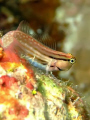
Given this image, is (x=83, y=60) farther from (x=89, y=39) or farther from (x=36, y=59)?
(x=36, y=59)

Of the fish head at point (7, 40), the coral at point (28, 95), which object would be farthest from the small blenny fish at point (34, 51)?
the coral at point (28, 95)

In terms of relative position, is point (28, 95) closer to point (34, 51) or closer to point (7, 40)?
point (34, 51)

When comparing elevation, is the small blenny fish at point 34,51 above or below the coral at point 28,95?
above

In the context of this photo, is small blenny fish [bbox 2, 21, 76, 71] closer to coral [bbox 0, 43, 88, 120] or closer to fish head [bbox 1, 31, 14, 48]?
fish head [bbox 1, 31, 14, 48]

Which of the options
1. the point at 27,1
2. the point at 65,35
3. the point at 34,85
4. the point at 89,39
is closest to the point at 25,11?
the point at 27,1

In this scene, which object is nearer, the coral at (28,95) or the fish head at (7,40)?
the coral at (28,95)

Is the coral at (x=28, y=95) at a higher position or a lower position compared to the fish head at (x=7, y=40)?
lower

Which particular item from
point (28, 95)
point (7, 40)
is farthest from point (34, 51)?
point (28, 95)

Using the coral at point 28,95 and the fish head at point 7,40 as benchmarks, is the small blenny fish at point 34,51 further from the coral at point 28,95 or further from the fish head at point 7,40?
the coral at point 28,95

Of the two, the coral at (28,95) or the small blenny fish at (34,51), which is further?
the small blenny fish at (34,51)
